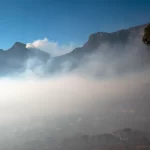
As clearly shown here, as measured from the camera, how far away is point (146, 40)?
17578 millimetres

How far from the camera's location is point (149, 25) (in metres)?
17.6

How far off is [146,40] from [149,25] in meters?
1.01
